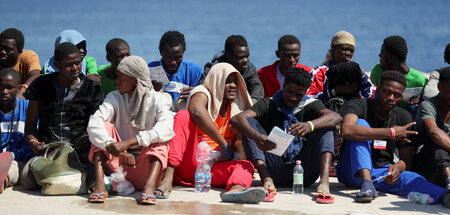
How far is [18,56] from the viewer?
7957 millimetres

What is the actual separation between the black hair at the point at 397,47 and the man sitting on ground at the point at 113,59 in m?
3.87

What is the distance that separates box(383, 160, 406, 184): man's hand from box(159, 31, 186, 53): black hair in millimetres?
3661

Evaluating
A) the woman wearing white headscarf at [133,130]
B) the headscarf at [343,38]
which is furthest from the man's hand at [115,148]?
the headscarf at [343,38]

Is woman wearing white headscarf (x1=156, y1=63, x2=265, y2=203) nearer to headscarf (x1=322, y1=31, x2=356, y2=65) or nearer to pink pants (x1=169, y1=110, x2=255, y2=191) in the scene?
pink pants (x1=169, y1=110, x2=255, y2=191)

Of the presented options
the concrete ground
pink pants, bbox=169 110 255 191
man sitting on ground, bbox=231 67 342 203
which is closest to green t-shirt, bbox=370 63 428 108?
man sitting on ground, bbox=231 67 342 203

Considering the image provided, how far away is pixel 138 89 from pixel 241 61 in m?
2.40

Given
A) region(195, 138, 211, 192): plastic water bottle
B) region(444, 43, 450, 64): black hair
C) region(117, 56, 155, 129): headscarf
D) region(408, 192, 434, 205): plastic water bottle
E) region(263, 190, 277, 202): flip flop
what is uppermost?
region(444, 43, 450, 64): black hair

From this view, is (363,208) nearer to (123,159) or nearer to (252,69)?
(123,159)

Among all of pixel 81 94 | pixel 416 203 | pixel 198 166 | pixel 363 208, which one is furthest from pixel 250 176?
pixel 81 94

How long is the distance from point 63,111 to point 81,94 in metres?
0.28

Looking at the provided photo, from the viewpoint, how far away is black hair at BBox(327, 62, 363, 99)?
701 centimetres

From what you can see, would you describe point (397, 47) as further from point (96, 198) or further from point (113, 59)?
point (96, 198)

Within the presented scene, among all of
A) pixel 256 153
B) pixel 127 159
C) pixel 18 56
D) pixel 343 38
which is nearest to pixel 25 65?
pixel 18 56

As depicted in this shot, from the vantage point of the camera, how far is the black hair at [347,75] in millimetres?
7012
